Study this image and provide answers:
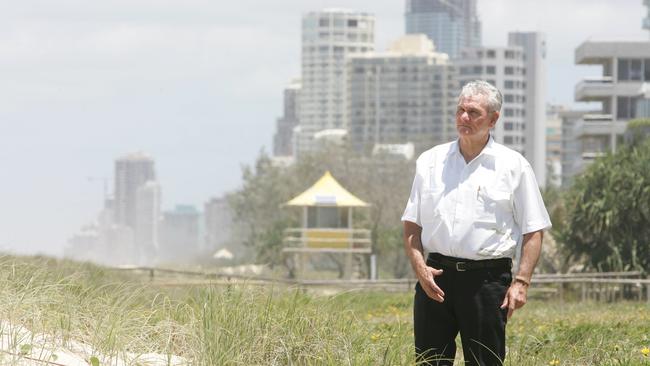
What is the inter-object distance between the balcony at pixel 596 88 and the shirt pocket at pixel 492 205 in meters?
91.3

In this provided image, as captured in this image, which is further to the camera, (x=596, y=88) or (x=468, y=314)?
(x=596, y=88)

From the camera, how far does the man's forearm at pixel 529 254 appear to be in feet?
26.5

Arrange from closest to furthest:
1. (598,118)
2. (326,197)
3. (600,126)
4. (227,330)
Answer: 1. (227,330)
2. (326,197)
3. (600,126)
4. (598,118)

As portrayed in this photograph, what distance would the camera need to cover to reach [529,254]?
26.6 feet

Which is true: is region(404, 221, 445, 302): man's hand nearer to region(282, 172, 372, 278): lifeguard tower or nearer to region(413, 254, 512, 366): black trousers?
region(413, 254, 512, 366): black trousers

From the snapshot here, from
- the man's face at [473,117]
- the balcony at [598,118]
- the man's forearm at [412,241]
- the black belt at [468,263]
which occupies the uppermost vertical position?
the man's face at [473,117]

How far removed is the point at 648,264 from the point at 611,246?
1053mm

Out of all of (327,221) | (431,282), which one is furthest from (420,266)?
(327,221)

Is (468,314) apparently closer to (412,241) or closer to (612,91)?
(412,241)

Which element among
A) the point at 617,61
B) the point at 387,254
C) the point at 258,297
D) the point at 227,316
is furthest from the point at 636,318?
the point at 617,61

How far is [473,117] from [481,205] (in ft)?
1.47

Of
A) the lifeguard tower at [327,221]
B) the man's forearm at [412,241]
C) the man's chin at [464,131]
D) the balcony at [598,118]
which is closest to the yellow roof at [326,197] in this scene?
the lifeguard tower at [327,221]

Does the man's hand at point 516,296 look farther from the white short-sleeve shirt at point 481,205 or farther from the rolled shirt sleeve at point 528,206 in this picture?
the rolled shirt sleeve at point 528,206

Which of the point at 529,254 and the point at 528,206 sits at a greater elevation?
the point at 528,206
